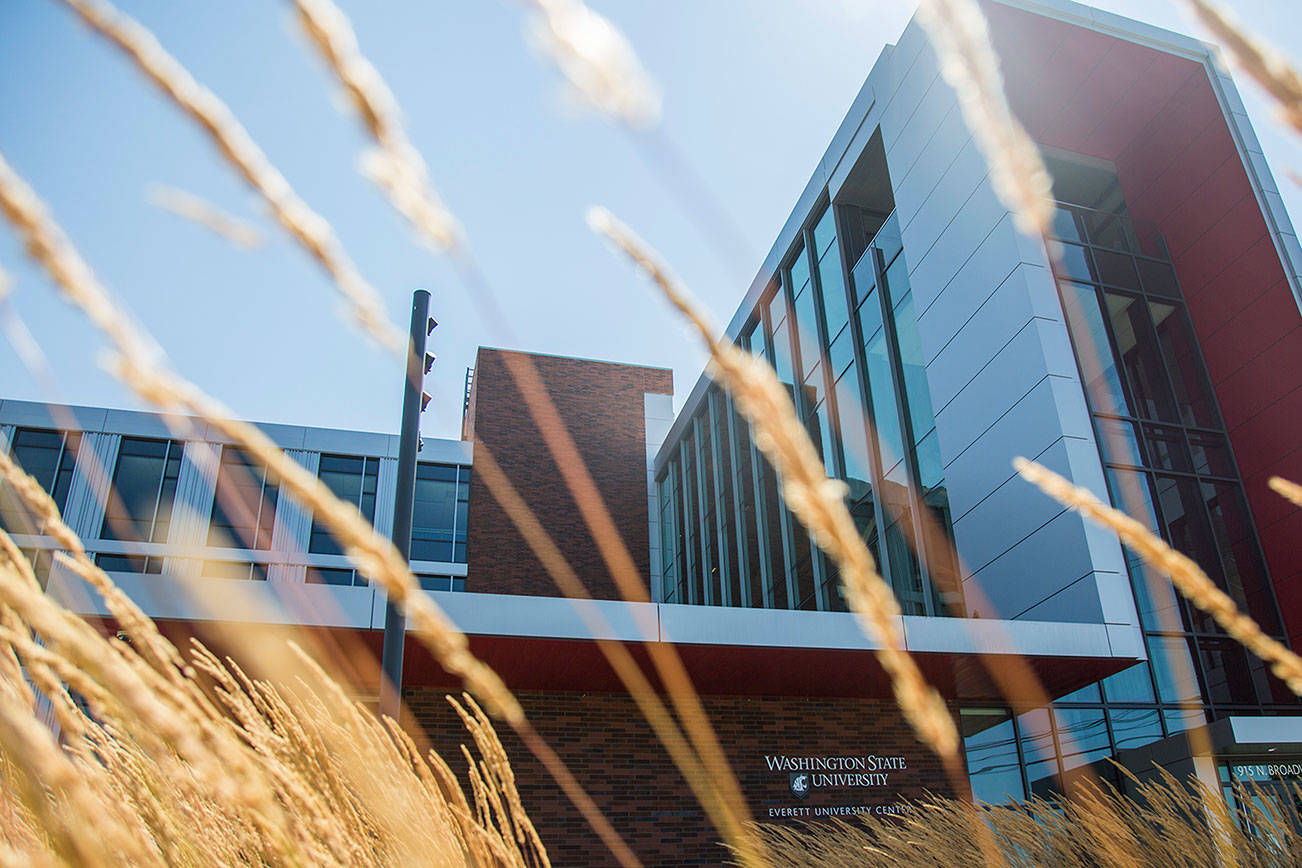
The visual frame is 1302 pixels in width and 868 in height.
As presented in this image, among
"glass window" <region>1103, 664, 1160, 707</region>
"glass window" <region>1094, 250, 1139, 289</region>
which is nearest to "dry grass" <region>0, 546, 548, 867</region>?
"glass window" <region>1103, 664, 1160, 707</region>

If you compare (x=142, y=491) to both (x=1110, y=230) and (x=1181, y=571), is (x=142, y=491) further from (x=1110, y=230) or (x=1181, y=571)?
(x=1181, y=571)

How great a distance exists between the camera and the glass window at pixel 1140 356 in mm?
14047

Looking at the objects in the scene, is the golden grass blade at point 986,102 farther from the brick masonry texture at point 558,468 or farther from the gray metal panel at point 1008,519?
the brick masonry texture at point 558,468

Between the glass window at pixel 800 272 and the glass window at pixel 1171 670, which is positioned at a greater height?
the glass window at pixel 800 272

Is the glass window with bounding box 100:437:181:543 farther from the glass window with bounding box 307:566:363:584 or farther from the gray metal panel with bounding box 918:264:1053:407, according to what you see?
the gray metal panel with bounding box 918:264:1053:407

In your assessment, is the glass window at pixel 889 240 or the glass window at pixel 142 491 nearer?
the glass window at pixel 889 240

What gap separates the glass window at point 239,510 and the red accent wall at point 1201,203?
795 inches

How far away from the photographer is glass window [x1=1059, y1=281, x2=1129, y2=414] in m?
13.4

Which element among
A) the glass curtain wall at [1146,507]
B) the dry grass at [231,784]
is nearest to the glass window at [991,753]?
the glass curtain wall at [1146,507]

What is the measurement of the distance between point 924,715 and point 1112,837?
393 cm

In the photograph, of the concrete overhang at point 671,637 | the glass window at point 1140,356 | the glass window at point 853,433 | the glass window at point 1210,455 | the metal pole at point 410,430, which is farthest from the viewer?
the glass window at point 853,433

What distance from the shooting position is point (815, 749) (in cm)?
1198

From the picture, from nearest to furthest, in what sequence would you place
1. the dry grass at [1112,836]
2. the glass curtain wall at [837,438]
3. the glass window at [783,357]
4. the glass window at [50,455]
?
the dry grass at [1112,836] < the glass curtain wall at [837,438] < the glass window at [783,357] < the glass window at [50,455]

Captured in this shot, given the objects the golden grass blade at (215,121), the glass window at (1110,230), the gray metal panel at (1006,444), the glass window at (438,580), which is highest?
the glass window at (1110,230)
